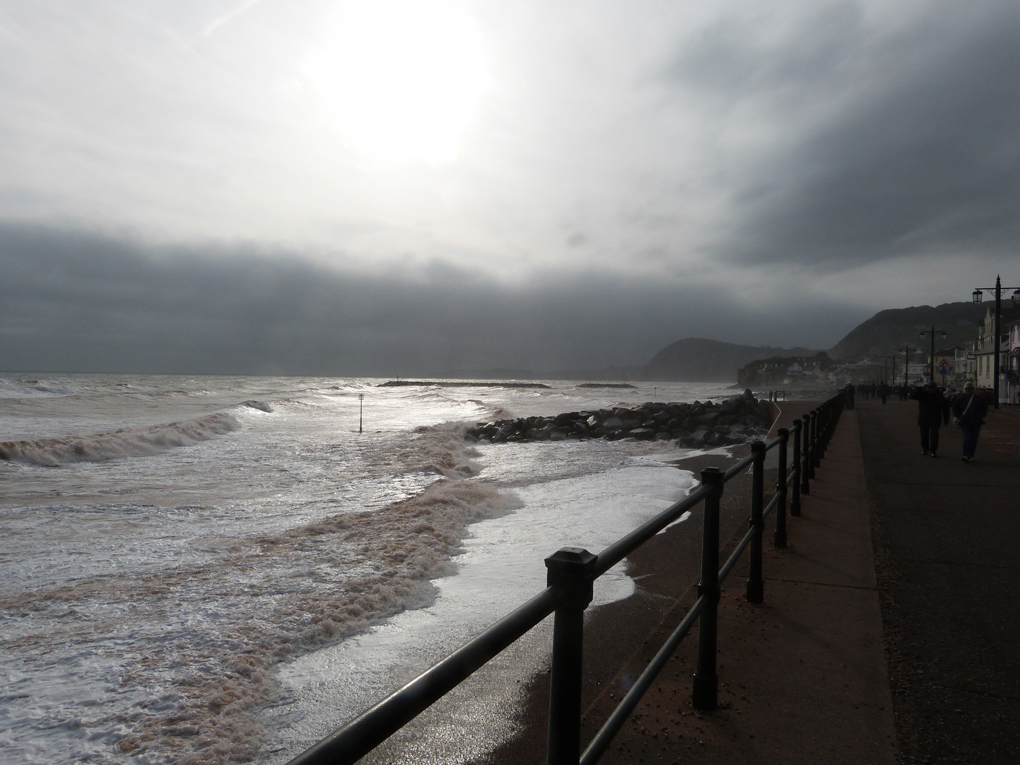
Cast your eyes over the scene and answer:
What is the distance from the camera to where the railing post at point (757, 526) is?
4070 mm

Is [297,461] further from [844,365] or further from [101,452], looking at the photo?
[844,365]

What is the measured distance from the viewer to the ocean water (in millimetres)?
3551

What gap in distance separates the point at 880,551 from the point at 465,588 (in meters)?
3.78

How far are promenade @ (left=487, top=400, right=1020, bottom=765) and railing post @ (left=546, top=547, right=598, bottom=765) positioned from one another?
142 centimetres

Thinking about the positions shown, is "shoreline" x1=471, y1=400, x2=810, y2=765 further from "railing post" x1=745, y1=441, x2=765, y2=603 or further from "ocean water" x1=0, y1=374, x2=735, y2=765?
"railing post" x1=745, y1=441, x2=765, y2=603

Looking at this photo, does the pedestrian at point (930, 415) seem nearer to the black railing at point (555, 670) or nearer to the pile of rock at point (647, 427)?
the pile of rock at point (647, 427)

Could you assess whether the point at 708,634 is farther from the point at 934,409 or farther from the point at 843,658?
the point at 934,409

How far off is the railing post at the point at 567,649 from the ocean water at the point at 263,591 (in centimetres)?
183

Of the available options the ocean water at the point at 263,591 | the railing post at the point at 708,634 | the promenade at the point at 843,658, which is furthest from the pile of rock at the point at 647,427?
the railing post at the point at 708,634

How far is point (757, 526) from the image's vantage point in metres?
4.31

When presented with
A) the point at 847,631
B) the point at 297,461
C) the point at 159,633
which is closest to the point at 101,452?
the point at 297,461

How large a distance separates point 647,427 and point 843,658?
20413 millimetres

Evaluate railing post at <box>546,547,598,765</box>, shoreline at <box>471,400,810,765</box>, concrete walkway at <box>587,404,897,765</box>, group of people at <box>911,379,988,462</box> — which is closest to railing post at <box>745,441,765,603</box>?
concrete walkway at <box>587,404,897,765</box>

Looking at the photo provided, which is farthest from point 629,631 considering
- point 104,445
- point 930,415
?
point 104,445
